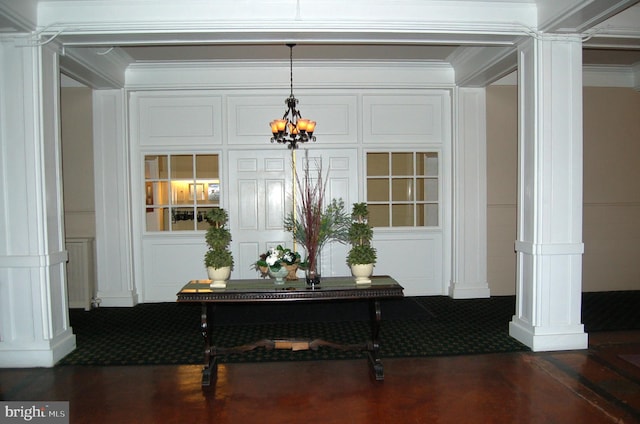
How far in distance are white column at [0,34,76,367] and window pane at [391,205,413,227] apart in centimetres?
407

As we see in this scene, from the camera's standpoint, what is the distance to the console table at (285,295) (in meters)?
3.15

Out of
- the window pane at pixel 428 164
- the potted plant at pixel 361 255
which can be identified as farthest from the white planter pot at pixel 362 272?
the window pane at pixel 428 164

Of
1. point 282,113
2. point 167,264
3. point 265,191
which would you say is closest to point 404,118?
point 282,113

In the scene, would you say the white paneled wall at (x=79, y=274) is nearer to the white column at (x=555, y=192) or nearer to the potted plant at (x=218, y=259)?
the potted plant at (x=218, y=259)

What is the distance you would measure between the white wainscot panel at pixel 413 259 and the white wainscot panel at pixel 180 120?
266 cm

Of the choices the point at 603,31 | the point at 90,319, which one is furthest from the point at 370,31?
the point at 90,319

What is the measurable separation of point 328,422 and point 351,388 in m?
0.50

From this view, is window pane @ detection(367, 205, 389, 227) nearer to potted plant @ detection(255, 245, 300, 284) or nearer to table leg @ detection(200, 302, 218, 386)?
potted plant @ detection(255, 245, 300, 284)

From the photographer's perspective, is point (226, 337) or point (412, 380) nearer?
point (412, 380)

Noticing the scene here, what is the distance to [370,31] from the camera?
12.2ft

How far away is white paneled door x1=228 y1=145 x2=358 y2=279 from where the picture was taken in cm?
573

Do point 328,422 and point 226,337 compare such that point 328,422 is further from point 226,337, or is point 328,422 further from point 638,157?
point 638,157

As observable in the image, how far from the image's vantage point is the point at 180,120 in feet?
18.6

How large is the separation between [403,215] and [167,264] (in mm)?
3283
